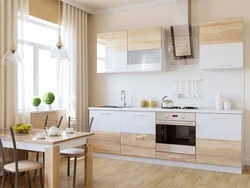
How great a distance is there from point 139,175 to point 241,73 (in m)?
2.41

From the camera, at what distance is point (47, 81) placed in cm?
505

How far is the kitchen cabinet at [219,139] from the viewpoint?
4039mm

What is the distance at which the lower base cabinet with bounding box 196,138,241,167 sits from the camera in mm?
4043

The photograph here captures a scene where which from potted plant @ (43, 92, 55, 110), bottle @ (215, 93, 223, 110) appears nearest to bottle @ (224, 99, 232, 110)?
bottle @ (215, 93, 223, 110)

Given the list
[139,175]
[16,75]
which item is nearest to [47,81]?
[16,75]

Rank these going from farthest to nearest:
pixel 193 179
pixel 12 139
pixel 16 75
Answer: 1. pixel 16 75
2. pixel 193 179
3. pixel 12 139

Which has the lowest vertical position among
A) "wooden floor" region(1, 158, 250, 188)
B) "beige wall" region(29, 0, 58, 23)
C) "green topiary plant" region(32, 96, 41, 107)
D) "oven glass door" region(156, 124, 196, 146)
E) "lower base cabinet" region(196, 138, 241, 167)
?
"wooden floor" region(1, 158, 250, 188)

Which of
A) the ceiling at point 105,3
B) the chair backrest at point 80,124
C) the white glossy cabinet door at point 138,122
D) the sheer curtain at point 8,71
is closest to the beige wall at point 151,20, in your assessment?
the ceiling at point 105,3

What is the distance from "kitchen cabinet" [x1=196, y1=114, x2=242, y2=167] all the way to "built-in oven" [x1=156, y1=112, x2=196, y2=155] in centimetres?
→ 11

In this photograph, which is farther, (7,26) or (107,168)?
(107,168)

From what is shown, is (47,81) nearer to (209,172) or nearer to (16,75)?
(16,75)

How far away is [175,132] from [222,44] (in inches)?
64.1

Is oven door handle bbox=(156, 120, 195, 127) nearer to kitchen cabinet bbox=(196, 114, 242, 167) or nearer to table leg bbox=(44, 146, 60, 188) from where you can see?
kitchen cabinet bbox=(196, 114, 242, 167)

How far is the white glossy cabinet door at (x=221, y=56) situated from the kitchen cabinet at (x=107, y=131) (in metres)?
1.80
